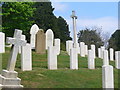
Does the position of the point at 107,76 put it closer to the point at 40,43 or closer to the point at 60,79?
the point at 60,79

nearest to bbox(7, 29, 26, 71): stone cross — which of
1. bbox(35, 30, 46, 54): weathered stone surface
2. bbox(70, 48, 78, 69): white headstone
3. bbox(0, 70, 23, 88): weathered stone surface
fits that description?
bbox(0, 70, 23, 88): weathered stone surface

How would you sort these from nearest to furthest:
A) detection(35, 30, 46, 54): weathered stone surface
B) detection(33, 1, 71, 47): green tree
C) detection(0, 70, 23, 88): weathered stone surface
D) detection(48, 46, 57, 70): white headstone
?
1. detection(0, 70, 23, 88): weathered stone surface
2. detection(48, 46, 57, 70): white headstone
3. detection(35, 30, 46, 54): weathered stone surface
4. detection(33, 1, 71, 47): green tree

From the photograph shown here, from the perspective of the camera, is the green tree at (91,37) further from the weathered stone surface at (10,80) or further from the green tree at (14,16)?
the weathered stone surface at (10,80)

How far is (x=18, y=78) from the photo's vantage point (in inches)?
458

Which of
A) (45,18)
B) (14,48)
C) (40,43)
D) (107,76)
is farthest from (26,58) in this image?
(45,18)

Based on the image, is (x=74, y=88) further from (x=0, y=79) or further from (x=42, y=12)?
(x=42, y=12)

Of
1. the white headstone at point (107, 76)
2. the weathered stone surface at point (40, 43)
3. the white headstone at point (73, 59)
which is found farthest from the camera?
the weathered stone surface at point (40, 43)

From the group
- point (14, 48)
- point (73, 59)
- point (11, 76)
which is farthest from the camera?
point (73, 59)

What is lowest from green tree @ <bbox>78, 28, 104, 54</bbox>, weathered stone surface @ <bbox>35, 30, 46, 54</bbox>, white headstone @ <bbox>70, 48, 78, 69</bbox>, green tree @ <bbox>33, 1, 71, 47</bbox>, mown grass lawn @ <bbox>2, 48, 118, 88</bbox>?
mown grass lawn @ <bbox>2, 48, 118, 88</bbox>

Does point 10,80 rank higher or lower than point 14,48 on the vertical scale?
lower

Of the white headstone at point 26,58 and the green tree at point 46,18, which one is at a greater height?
the green tree at point 46,18

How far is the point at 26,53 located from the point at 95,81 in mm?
3486

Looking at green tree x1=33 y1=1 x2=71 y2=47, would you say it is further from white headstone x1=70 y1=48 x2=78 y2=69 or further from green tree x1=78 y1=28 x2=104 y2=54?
white headstone x1=70 y1=48 x2=78 y2=69

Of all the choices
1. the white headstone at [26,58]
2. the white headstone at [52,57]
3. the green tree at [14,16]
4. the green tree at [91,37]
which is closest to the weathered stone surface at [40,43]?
the white headstone at [52,57]
